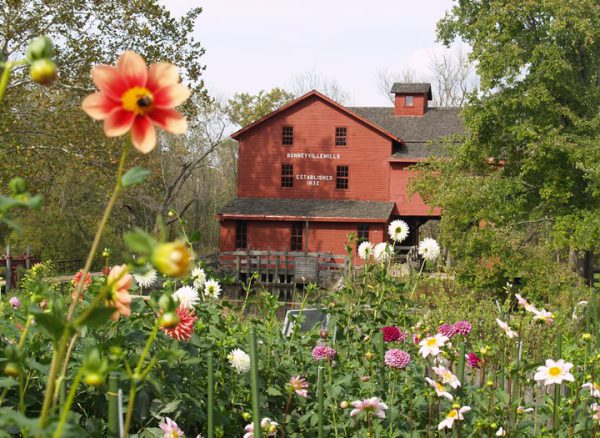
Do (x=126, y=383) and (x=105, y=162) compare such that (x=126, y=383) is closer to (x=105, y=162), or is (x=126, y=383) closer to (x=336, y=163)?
(x=105, y=162)

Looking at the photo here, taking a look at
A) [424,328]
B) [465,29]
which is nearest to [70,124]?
[465,29]

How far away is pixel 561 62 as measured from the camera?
54.0ft

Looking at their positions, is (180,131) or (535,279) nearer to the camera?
(180,131)

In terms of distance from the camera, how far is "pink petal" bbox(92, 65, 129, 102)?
854 millimetres

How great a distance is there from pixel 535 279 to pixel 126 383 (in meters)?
16.0

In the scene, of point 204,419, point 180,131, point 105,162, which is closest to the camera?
point 180,131

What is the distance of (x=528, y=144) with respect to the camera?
56.6 ft

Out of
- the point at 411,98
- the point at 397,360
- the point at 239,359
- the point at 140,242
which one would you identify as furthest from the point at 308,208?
the point at 140,242

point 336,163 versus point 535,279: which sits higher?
point 336,163

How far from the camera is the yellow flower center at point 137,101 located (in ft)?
2.77

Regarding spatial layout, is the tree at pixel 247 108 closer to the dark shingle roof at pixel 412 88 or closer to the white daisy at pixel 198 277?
the dark shingle roof at pixel 412 88

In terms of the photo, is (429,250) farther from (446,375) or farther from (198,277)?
(446,375)

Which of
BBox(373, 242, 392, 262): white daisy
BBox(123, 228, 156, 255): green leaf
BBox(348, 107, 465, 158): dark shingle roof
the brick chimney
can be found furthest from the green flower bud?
the brick chimney

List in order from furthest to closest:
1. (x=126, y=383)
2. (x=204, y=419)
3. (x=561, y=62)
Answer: (x=561, y=62) < (x=204, y=419) < (x=126, y=383)
